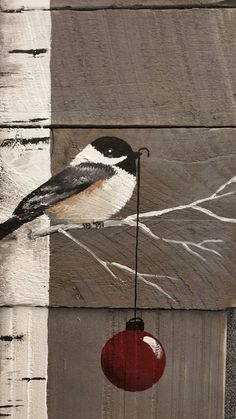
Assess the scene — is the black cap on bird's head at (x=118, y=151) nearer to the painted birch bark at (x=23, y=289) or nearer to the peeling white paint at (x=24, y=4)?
the painted birch bark at (x=23, y=289)

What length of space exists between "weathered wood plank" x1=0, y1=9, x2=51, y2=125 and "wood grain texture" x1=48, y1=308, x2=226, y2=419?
0.33m

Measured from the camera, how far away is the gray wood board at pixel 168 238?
836mm

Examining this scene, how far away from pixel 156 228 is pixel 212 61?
10.9 inches

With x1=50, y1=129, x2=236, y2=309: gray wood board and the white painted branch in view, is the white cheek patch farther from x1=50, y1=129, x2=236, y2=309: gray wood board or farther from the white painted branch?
the white painted branch

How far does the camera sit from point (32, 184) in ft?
2.80

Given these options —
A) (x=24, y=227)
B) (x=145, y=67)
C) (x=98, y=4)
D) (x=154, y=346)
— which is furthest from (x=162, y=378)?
(x=98, y=4)

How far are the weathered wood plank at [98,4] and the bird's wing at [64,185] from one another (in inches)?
9.9

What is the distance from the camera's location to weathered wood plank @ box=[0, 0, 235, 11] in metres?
0.83

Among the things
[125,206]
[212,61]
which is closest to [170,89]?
[212,61]

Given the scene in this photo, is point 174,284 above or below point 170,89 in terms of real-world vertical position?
below

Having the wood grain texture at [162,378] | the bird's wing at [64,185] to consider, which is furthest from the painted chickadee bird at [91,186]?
the wood grain texture at [162,378]

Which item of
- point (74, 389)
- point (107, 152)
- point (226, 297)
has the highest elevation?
point (107, 152)

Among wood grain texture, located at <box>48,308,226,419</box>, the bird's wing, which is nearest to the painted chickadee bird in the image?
the bird's wing

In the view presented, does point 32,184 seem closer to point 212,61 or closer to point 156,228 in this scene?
point 156,228
